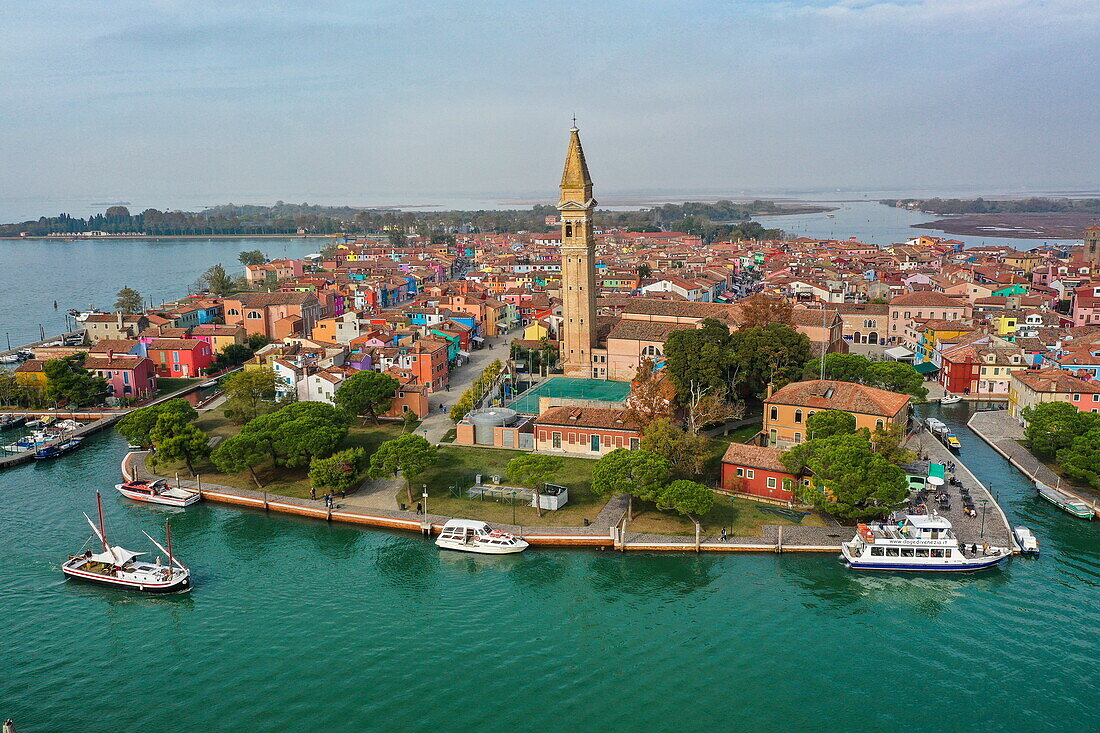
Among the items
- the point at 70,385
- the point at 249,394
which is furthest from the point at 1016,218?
the point at 70,385

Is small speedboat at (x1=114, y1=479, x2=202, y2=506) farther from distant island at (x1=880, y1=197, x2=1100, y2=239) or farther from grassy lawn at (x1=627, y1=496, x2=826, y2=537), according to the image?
distant island at (x1=880, y1=197, x2=1100, y2=239)

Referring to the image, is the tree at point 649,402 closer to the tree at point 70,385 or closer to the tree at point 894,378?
the tree at point 894,378

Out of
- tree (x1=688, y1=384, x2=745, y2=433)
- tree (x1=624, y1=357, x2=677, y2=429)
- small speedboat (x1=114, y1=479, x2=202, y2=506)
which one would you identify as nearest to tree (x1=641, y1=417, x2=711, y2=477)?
tree (x1=688, y1=384, x2=745, y2=433)

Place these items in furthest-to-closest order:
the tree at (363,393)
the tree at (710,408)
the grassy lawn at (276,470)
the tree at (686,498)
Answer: the tree at (363,393)
the tree at (710,408)
the grassy lawn at (276,470)
the tree at (686,498)

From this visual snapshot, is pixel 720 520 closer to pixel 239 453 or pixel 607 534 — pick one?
pixel 607 534

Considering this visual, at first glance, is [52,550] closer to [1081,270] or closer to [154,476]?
[154,476]

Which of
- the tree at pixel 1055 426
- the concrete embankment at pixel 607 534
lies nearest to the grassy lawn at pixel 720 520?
the concrete embankment at pixel 607 534

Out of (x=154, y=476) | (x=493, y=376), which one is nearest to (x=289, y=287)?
(x=493, y=376)
